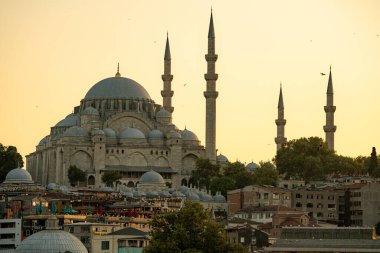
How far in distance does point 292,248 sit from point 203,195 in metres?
46.2

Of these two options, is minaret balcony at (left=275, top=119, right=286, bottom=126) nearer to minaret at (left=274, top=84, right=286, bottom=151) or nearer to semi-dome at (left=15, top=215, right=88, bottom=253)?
minaret at (left=274, top=84, right=286, bottom=151)

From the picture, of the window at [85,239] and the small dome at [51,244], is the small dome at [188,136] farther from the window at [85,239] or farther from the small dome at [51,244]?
the small dome at [51,244]

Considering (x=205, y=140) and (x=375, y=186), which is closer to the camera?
(x=375, y=186)

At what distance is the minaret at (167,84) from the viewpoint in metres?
145

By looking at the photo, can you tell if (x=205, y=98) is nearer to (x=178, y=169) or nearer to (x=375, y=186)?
(x=178, y=169)

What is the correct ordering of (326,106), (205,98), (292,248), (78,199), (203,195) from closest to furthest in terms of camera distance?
(292,248) < (78,199) < (203,195) < (205,98) < (326,106)

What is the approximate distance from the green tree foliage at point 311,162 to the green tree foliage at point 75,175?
15.8m

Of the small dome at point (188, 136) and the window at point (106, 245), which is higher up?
the small dome at point (188, 136)

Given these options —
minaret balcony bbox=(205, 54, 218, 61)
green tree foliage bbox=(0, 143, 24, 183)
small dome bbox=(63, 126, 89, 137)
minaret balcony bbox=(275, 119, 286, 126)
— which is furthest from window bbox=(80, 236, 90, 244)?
minaret balcony bbox=(275, 119, 286, 126)

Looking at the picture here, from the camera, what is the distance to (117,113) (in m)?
144

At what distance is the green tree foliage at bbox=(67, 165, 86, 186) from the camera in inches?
5177

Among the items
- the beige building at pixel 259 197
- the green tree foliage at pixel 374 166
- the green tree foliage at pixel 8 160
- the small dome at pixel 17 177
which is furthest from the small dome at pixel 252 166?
the small dome at pixel 17 177

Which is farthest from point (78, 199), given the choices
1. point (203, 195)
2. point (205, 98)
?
point (205, 98)

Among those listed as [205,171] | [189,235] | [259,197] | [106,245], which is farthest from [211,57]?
[189,235]
